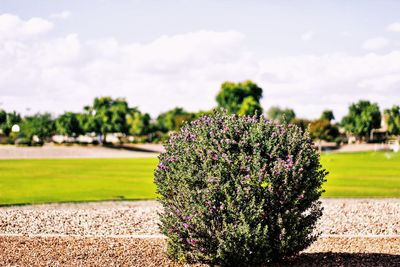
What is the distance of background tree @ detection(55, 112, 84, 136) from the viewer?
12406cm

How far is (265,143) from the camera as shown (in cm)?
987

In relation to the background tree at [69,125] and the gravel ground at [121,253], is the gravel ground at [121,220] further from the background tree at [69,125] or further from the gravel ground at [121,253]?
the background tree at [69,125]

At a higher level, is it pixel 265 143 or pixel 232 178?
pixel 265 143

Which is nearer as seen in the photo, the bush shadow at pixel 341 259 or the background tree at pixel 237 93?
the bush shadow at pixel 341 259

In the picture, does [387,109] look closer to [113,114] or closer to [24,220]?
[113,114]

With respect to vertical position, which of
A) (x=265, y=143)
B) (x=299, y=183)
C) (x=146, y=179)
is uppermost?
(x=265, y=143)

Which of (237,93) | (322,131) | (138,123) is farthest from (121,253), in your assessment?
(138,123)

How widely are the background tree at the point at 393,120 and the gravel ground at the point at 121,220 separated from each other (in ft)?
500

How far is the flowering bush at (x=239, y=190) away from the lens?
9.56 metres

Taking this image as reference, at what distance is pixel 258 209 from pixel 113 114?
400 feet

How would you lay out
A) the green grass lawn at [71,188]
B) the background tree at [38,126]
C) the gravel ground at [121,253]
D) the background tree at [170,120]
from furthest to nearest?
the background tree at [170,120] < the background tree at [38,126] < the green grass lawn at [71,188] < the gravel ground at [121,253]

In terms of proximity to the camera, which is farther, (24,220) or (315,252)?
(24,220)

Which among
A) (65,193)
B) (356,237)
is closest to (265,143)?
A: (356,237)

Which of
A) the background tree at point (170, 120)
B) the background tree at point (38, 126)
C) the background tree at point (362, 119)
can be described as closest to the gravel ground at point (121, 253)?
the background tree at point (38, 126)
